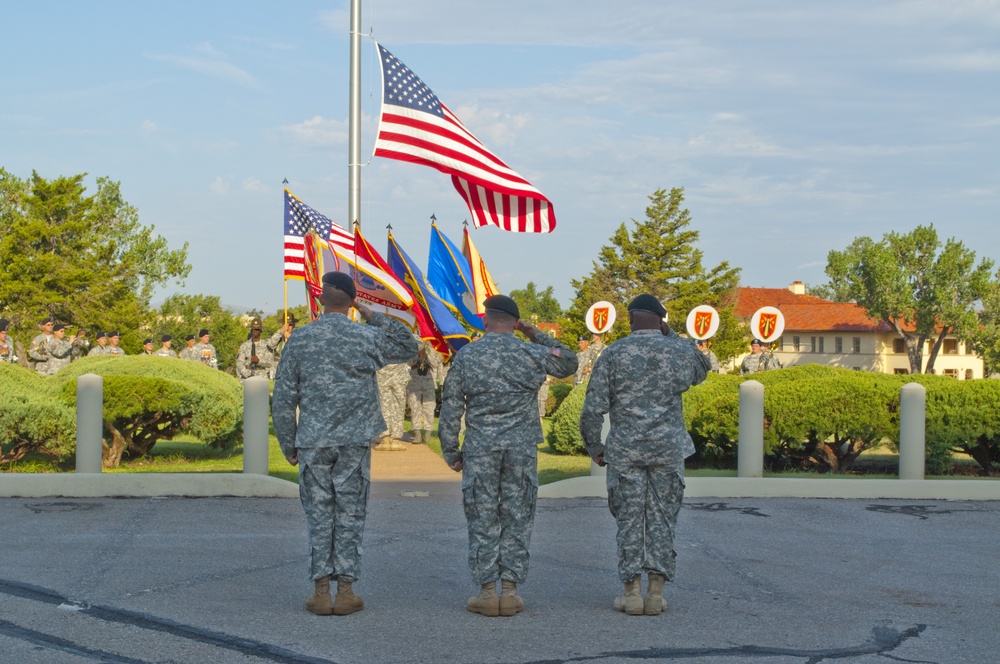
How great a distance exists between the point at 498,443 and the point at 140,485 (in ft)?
16.9

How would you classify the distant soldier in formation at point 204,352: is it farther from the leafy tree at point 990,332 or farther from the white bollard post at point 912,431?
the leafy tree at point 990,332

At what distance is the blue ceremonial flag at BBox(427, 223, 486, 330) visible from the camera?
46.7 feet

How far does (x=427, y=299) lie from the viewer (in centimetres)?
1409

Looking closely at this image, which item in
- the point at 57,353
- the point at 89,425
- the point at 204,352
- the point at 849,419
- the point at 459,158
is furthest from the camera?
the point at 204,352

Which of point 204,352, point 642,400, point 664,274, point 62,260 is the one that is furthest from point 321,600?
point 664,274

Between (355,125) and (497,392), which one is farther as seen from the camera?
(355,125)

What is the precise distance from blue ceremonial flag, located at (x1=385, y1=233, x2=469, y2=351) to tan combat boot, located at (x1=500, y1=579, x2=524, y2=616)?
767 centimetres

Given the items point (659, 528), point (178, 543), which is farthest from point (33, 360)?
point (659, 528)

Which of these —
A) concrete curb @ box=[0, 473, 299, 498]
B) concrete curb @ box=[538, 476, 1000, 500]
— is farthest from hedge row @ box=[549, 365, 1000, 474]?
concrete curb @ box=[0, 473, 299, 498]

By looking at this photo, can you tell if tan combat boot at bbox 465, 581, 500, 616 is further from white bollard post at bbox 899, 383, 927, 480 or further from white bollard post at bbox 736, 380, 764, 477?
white bollard post at bbox 899, 383, 927, 480

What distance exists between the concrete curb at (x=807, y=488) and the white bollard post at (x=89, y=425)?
13.7 feet

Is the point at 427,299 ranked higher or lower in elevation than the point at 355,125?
lower

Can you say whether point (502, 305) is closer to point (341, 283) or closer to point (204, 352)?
point (341, 283)

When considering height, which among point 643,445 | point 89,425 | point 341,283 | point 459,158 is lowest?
point 89,425
